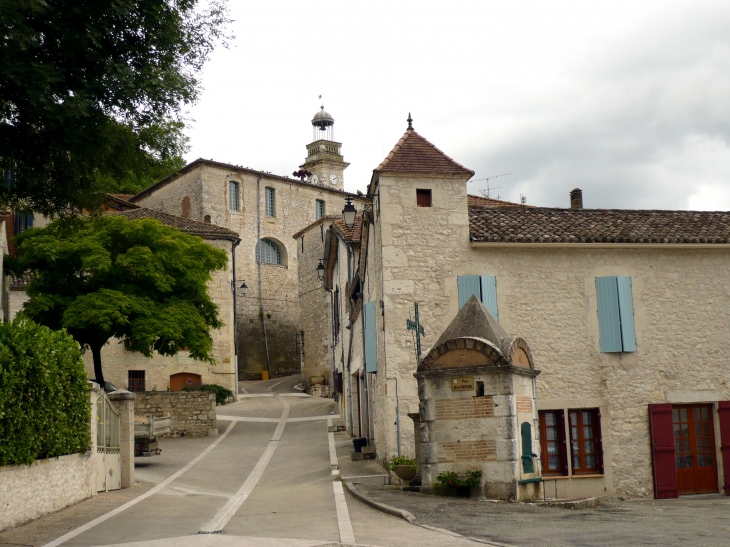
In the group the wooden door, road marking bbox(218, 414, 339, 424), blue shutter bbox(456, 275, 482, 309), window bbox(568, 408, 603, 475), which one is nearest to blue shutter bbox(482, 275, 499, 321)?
blue shutter bbox(456, 275, 482, 309)

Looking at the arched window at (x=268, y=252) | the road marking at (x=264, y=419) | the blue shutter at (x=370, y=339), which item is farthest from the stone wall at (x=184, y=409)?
the arched window at (x=268, y=252)

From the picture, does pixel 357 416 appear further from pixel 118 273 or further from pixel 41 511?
→ pixel 41 511

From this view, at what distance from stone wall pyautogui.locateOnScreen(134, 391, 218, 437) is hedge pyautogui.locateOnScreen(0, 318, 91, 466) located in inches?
554

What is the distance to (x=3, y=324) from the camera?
11742 millimetres

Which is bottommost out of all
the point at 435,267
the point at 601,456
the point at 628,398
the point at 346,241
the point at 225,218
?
the point at 601,456

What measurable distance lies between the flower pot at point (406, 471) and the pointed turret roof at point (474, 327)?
8.33ft

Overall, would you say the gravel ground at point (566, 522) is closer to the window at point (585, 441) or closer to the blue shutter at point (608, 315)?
the window at point (585, 441)

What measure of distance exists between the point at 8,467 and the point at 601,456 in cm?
1273

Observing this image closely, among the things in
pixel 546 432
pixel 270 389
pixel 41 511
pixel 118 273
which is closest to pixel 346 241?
pixel 118 273

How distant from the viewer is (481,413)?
13.6 meters

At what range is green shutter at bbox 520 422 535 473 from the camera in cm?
1374

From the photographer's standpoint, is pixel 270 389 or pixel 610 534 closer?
pixel 610 534

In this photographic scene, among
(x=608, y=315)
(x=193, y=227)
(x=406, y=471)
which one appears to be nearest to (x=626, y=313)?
(x=608, y=315)

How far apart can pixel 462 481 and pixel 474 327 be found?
2496mm
